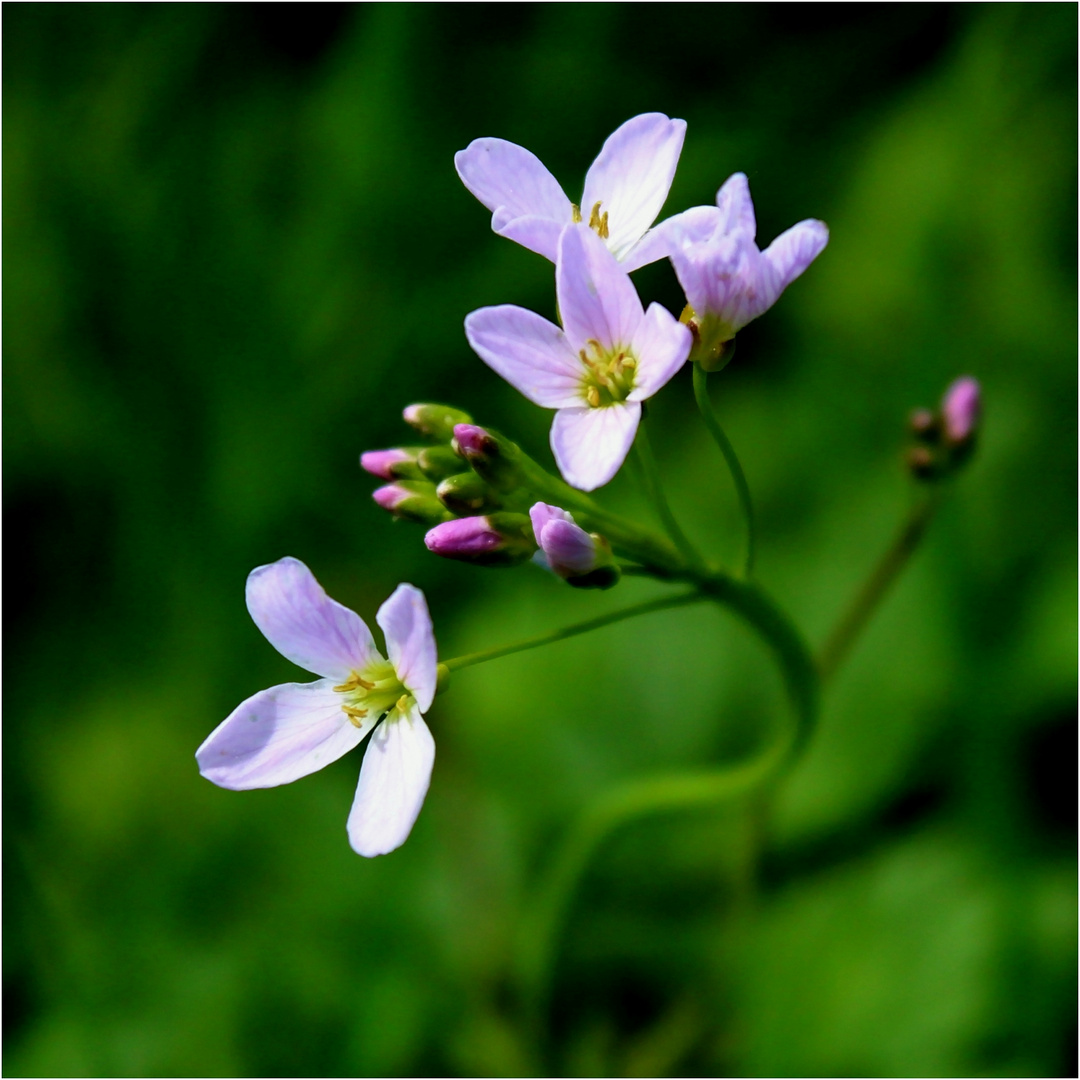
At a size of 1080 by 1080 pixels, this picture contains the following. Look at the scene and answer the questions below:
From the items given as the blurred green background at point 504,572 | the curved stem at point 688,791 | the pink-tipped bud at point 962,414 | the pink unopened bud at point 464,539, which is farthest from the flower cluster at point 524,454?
the blurred green background at point 504,572

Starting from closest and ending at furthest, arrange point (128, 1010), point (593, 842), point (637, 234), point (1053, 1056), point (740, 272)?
point (740, 272) → point (637, 234) → point (593, 842) → point (1053, 1056) → point (128, 1010)

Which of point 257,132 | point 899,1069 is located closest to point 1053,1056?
point 899,1069

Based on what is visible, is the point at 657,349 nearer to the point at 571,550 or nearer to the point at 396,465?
the point at 571,550

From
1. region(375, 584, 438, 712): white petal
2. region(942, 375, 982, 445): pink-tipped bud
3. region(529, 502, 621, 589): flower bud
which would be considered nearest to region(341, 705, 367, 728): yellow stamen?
region(375, 584, 438, 712): white petal

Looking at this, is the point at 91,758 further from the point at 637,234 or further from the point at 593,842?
the point at 637,234

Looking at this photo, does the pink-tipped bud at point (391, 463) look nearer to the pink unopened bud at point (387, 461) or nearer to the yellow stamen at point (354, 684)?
the pink unopened bud at point (387, 461)

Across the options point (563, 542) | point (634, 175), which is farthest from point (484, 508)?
point (634, 175)
